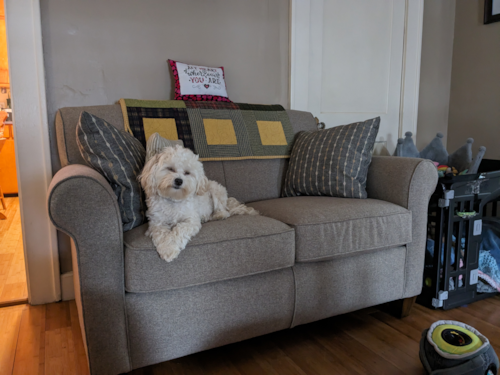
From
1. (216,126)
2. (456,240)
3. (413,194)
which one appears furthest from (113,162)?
(456,240)

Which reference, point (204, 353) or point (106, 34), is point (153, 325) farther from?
point (106, 34)

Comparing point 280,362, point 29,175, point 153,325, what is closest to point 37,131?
point 29,175

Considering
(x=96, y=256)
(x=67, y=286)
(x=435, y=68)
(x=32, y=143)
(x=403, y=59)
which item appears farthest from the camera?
(x=435, y=68)

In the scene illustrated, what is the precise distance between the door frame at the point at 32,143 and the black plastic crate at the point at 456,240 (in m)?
1.92

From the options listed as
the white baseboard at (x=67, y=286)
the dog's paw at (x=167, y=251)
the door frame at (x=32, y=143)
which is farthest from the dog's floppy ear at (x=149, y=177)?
the white baseboard at (x=67, y=286)

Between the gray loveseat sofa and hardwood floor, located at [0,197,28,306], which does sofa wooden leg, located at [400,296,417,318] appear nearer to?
the gray loveseat sofa

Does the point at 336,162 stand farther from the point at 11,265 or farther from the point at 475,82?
the point at 11,265

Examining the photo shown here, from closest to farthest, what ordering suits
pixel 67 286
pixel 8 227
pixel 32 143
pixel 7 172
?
pixel 32 143, pixel 67 286, pixel 8 227, pixel 7 172

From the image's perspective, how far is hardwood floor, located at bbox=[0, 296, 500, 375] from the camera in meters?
1.38

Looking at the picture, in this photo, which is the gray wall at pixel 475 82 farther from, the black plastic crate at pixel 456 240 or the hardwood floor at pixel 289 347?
the hardwood floor at pixel 289 347

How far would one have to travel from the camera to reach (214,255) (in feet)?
4.19

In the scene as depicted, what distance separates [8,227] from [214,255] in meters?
3.07

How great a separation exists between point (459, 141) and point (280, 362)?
2617 mm

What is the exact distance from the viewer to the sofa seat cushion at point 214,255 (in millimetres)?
1198
